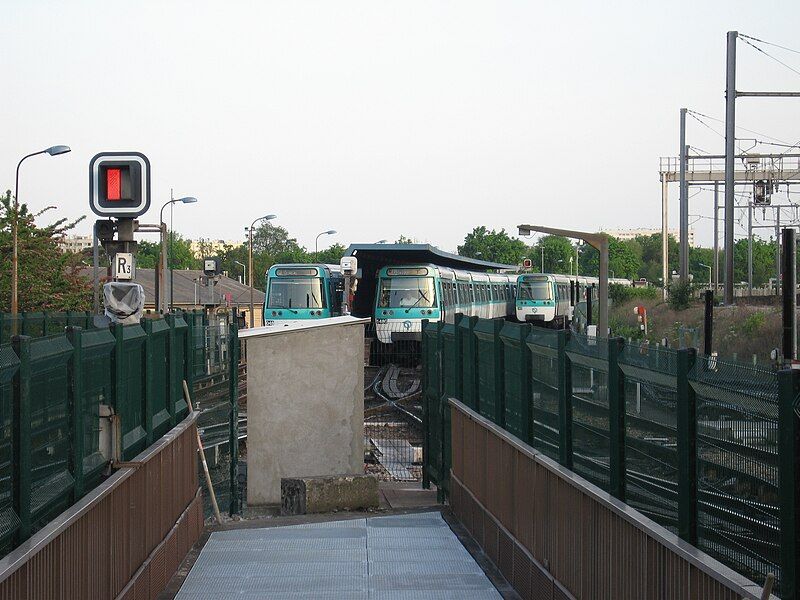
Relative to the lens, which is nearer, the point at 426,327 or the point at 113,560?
the point at 113,560

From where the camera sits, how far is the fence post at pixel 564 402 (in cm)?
825

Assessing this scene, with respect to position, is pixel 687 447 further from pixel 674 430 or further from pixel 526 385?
pixel 526 385

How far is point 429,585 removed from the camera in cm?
962

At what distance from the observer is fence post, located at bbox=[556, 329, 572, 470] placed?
8.25 metres

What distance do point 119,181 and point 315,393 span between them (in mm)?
4633

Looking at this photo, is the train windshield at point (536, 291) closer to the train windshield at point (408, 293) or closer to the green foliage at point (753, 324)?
the green foliage at point (753, 324)

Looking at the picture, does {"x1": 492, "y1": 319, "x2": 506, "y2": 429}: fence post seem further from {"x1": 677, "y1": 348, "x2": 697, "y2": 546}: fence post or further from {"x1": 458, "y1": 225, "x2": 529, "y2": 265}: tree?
{"x1": 458, "y1": 225, "x2": 529, "y2": 265}: tree

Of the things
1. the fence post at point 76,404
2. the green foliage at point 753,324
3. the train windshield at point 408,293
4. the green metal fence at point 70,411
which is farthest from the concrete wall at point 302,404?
the green foliage at point 753,324

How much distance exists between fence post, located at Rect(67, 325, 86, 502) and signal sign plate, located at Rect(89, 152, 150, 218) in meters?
4.96

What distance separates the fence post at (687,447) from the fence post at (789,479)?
3.89ft

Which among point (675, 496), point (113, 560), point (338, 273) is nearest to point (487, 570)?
point (113, 560)

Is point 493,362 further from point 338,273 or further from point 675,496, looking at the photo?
point 338,273

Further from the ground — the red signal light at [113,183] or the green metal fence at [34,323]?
the red signal light at [113,183]

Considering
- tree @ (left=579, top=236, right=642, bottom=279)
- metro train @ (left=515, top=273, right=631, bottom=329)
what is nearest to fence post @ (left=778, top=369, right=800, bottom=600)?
metro train @ (left=515, top=273, right=631, bottom=329)
